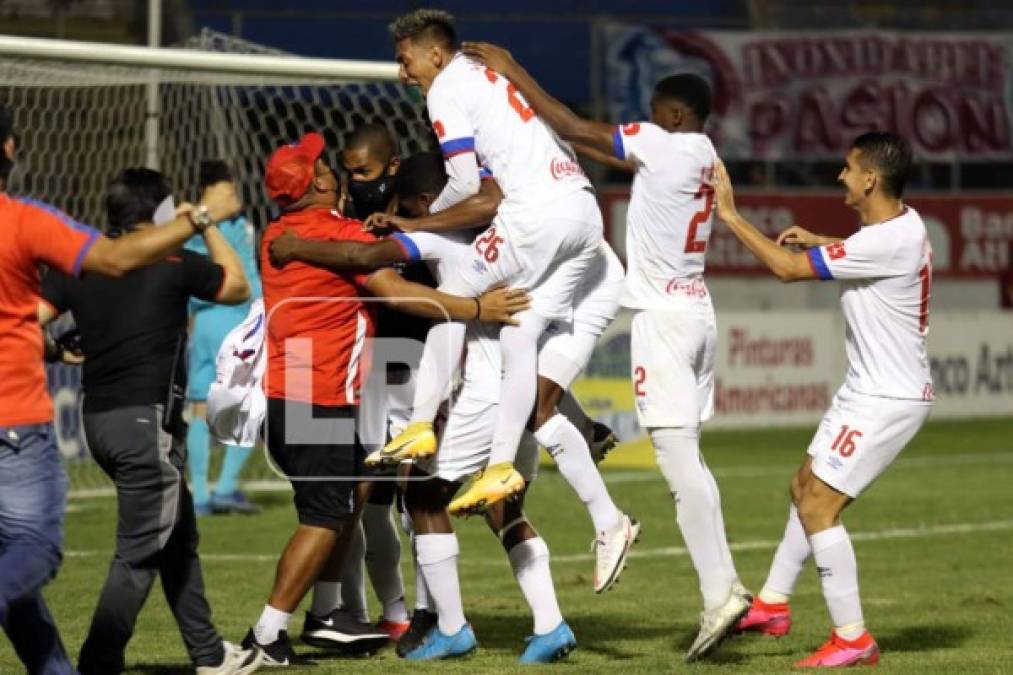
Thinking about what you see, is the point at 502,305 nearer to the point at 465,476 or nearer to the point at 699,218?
the point at 465,476

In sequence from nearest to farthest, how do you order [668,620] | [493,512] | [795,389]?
[493,512]
[668,620]
[795,389]

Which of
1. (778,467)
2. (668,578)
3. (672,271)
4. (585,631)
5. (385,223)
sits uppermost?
(385,223)

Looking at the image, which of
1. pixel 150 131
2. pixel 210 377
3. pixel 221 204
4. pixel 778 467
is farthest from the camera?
pixel 778 467

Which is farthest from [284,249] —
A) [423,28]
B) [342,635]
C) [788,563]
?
[788,563]

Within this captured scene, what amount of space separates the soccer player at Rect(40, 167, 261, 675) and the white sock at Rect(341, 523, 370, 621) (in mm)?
1531

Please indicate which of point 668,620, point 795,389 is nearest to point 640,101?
point 795,389

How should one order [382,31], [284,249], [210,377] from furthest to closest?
[382,31], [210,377], [284,249]

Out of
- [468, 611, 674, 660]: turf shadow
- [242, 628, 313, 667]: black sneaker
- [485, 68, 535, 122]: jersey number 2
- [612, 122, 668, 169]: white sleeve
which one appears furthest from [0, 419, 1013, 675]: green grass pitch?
[485, 68, 535, 122]: jersey number 2

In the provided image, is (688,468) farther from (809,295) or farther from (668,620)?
(809,295)

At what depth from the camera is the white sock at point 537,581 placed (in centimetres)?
857

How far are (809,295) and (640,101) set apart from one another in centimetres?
387

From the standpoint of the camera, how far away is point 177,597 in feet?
25.7

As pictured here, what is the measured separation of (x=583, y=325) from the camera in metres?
8.97

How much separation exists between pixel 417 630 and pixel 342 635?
0.38 metres
